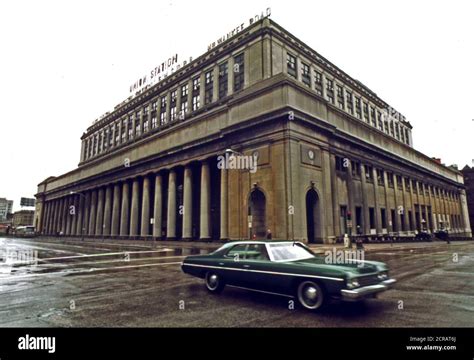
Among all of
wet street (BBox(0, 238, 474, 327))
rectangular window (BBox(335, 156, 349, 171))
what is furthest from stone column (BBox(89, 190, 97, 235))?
wet street (BBox(0, 238, 474, 327))

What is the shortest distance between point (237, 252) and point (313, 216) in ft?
80.2

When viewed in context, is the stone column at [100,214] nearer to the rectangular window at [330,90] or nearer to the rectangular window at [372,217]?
the rectangular window at [330,90]

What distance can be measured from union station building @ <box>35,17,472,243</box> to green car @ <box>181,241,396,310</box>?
61.9 feet

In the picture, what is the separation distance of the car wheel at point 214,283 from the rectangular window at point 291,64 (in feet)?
134

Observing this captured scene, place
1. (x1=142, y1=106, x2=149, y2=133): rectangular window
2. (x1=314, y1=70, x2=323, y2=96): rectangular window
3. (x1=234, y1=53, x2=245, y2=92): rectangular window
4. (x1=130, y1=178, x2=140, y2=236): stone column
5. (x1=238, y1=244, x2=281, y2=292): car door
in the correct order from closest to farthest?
(x1=238, y1=244, x2=281, y2=292): car door < (x1=234, y1=53, x2=245, y2=92): rectangular window < (x1=130, y1=178, x2=140, y2=236): stone column < (x1=314, y1=70, x2=323, y2=96): rectangular window < (x1=142, y1=106, x2=149, y2=133): rectangular window

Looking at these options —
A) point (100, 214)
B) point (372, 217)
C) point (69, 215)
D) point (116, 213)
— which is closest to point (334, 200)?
point (372, 217)

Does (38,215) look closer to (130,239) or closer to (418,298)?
(130,239)

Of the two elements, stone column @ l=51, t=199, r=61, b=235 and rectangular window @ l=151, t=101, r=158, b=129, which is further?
stone column @ l=51, t=199, r=61, b=235

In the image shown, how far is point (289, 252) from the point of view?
7.25 meters

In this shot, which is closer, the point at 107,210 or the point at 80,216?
the point at 107,210

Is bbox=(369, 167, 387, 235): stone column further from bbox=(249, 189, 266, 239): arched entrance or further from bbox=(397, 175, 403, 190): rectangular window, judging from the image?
bbox=(249, 189, 266, 239): arched entrance

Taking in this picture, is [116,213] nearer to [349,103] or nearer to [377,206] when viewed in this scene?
[377,206]

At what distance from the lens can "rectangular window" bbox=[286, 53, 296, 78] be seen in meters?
44.0
